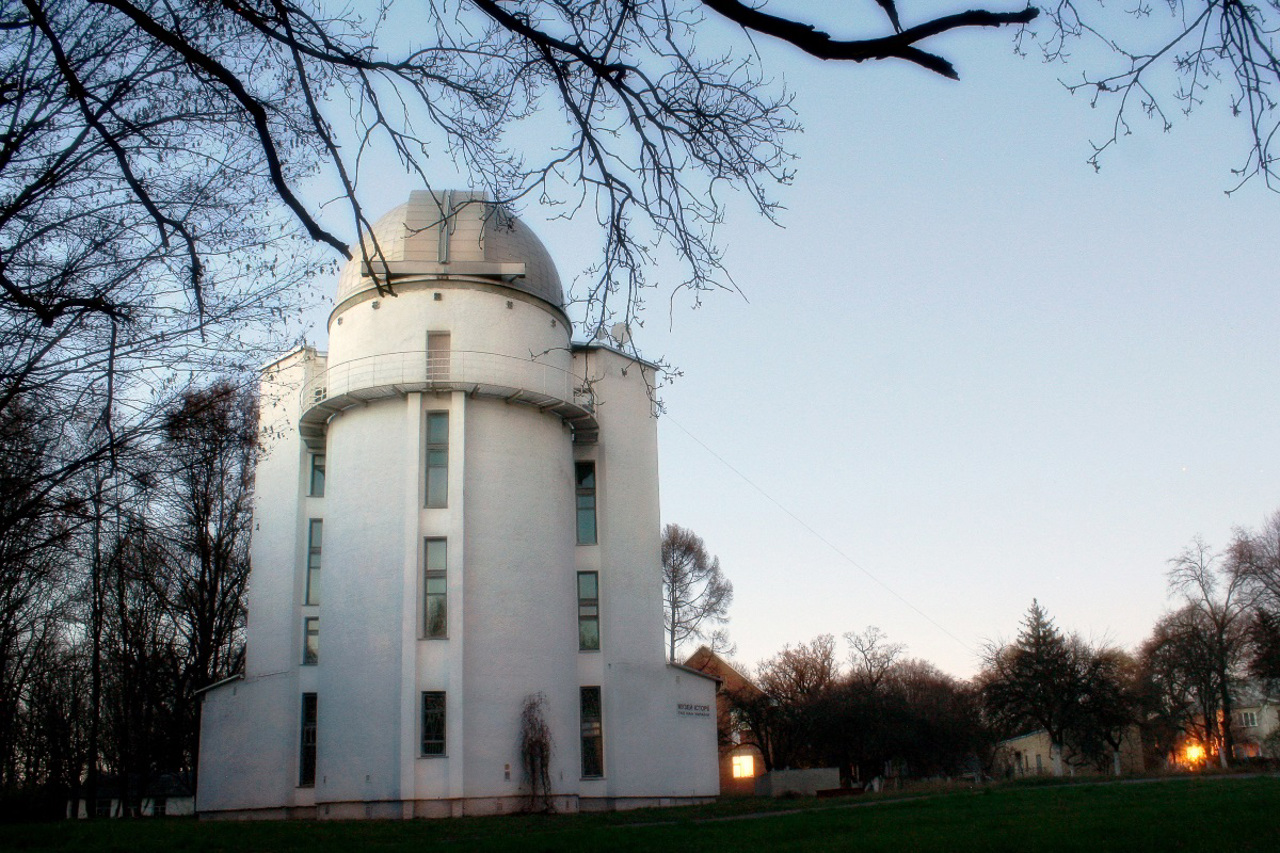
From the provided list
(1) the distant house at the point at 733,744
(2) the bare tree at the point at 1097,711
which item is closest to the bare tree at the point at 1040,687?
(2) the bare tree at the point at 1097,711

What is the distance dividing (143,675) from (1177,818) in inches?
1230

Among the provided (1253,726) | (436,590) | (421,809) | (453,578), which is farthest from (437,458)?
(1253,726)

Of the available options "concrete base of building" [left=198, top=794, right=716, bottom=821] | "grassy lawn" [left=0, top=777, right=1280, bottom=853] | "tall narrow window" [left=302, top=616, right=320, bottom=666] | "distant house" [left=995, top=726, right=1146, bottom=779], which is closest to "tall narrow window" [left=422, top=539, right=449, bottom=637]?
"concrete base of building" [left=198, top=794, right=716, bottom=821]

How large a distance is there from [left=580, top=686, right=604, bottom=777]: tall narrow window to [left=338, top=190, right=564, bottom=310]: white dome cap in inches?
418

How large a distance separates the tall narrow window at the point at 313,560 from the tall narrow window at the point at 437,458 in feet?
13.7

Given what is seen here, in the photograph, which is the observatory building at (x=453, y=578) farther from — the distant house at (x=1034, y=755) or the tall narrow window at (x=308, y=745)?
the distant house at (x=1034, y=755)

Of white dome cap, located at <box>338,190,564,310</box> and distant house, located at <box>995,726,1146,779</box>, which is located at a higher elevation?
white dome cap, located at <box>338,190,564,310</box>

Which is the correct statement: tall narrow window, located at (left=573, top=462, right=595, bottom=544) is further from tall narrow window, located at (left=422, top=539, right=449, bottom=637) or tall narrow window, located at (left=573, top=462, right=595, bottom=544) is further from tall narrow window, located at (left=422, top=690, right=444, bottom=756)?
tall narrow window, located at (left=422, top=690, right=444, bottom=756)

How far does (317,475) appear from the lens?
31859mm

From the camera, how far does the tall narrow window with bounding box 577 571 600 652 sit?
29.8 meters

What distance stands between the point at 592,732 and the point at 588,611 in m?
3.17

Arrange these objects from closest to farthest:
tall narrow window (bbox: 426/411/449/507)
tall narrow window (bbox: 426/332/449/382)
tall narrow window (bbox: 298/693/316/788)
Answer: tall narrow window (bbox: 426/411/449/507)
tall narrow window (bbox: 426/332/449/382)
tall narrow window (bbox: 298/693/316/788)

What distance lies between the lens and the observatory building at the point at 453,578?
2636 centimetres

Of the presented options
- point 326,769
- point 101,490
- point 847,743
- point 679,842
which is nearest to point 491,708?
point 326,769
